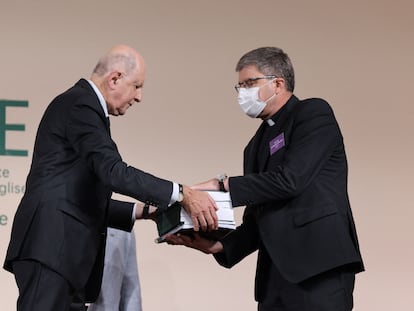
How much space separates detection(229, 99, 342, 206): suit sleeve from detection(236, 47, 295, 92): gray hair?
0.19 metres

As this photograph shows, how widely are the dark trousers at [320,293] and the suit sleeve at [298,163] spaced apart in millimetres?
294

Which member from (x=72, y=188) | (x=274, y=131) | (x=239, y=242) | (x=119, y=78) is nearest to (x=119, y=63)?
(x=119, y=78)

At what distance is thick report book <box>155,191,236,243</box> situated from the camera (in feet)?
7.45

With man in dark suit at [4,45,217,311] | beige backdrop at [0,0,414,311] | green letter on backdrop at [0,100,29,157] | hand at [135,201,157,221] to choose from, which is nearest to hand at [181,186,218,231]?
man in dark suit at [4,45,217,311]

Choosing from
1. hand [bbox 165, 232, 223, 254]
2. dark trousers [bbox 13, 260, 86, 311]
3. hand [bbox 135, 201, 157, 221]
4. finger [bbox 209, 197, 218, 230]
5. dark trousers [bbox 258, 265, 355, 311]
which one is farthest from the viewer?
hand [bbox 135, 201, 157, 221]

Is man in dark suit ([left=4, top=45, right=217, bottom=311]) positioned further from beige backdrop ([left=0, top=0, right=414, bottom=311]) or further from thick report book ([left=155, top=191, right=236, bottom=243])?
beige backdrop ([left=0, top=0, right=414, bottom=311])

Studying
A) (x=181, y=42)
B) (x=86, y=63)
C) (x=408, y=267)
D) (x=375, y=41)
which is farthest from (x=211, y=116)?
(x=408, y=267)

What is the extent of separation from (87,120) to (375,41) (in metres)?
2.34

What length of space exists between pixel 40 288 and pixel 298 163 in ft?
3.03

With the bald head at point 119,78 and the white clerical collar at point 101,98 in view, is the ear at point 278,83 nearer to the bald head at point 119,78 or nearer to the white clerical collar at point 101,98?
the bald head at point 119,78

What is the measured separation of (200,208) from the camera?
2.25m

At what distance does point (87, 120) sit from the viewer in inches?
84.0

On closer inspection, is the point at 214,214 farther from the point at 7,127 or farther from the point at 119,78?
the point at 7,127

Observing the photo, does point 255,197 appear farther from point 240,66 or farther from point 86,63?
point 86,63
